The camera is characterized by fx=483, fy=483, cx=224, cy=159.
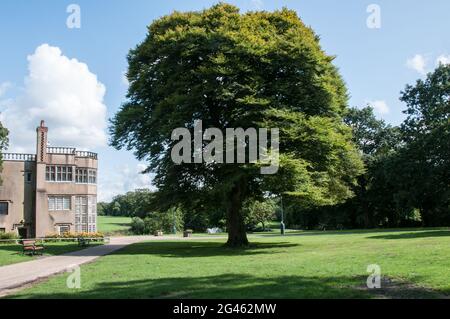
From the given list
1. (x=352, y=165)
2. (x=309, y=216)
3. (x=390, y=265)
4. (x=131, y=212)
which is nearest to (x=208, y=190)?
(x=352, y=165)

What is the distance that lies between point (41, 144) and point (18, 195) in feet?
20.7

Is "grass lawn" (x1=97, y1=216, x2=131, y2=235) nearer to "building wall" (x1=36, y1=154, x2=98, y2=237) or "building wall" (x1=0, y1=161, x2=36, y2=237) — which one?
"building wall" (x1=36, y1=154, x2=98, y2=237)

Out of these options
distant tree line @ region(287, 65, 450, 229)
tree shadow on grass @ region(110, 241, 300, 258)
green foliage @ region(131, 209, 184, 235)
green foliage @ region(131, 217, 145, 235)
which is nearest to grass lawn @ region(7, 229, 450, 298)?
tree shadow on grass @ region(110, 241, 300, 258)

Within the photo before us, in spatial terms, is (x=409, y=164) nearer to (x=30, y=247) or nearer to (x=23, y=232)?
(x=30, y=247)

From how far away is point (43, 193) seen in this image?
54594 millimetres

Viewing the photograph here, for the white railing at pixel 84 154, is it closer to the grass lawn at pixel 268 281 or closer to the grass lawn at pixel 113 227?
the grass lawn at pixel 113 227

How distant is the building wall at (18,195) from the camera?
53.9m

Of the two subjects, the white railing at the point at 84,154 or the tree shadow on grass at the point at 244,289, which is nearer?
the tree shadow on grass at the point at 244,289

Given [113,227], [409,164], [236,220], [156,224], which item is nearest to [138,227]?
[156,224]

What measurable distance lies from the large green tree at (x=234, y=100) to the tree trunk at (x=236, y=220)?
6 cm

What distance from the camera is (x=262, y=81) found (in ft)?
90.3

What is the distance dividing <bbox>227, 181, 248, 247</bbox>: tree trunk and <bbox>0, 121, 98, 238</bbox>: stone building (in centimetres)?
2999

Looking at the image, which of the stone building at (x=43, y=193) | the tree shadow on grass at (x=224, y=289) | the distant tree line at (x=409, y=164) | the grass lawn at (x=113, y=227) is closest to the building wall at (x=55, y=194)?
the stone building at (x=43, y=193)
